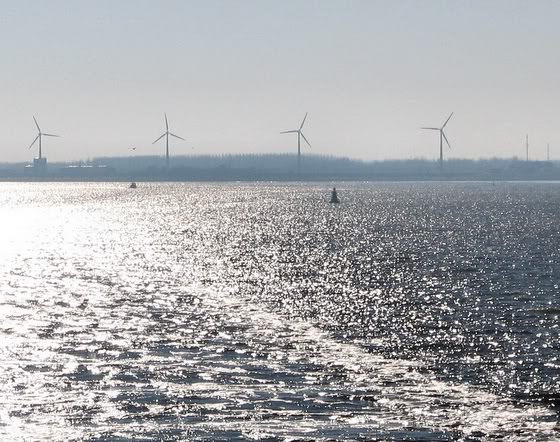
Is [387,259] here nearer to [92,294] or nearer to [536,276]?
[536,276]

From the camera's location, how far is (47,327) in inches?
1433

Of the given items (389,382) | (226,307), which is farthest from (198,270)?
(389,382)

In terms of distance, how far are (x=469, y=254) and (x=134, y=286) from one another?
93.9 feet

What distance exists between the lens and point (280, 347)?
32.5 m

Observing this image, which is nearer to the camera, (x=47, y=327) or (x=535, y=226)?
(x=47, y=327)

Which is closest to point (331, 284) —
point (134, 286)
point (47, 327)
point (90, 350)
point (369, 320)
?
point (134, 286)

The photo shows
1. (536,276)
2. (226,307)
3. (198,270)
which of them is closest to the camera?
(226,307)

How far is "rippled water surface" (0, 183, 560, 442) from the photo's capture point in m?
22.8

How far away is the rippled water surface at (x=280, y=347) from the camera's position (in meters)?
22.8

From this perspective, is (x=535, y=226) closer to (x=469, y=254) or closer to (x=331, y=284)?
(x=469, y=254)

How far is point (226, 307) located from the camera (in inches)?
1702

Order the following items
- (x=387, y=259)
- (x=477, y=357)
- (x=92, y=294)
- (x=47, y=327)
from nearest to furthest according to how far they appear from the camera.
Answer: (x=477, y=357), (x=47, y=327), (x=92, y=294), (x=387, y=259)

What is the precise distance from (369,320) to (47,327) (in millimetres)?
11362

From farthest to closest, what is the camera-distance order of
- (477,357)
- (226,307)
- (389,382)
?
(226,307) → (477,357) → (389,382)
